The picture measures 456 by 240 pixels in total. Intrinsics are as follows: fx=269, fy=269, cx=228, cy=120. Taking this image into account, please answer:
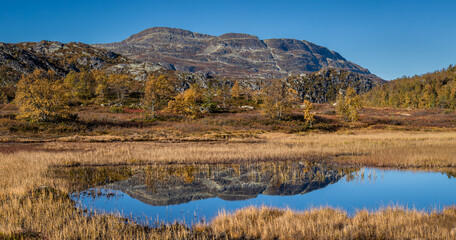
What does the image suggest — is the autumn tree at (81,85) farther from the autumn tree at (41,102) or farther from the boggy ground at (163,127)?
the autumn tree at (41,102)

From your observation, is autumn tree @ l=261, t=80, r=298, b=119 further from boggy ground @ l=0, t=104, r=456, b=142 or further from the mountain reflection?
the mountain reflection

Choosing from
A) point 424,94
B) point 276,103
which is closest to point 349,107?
point 276,103

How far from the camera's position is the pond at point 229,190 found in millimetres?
12023

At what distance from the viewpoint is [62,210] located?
10.6 metres

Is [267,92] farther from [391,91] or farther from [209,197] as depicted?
[391,91]

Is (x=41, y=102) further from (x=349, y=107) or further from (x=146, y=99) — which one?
(x=349, y=107)

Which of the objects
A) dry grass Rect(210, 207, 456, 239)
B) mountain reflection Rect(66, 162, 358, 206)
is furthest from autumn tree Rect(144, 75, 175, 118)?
dry grass Rect(210, 207, 456, 239)

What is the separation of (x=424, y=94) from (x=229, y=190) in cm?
17415

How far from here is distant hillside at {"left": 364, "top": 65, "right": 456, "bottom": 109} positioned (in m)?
139

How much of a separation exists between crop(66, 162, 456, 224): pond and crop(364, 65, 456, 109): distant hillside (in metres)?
150

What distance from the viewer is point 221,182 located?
1666 cm

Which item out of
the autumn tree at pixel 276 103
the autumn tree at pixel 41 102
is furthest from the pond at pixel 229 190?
the autumn tree at pixel 276 103

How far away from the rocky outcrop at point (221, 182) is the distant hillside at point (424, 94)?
150 meters

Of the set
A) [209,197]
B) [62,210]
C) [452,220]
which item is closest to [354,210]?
[452,220]
